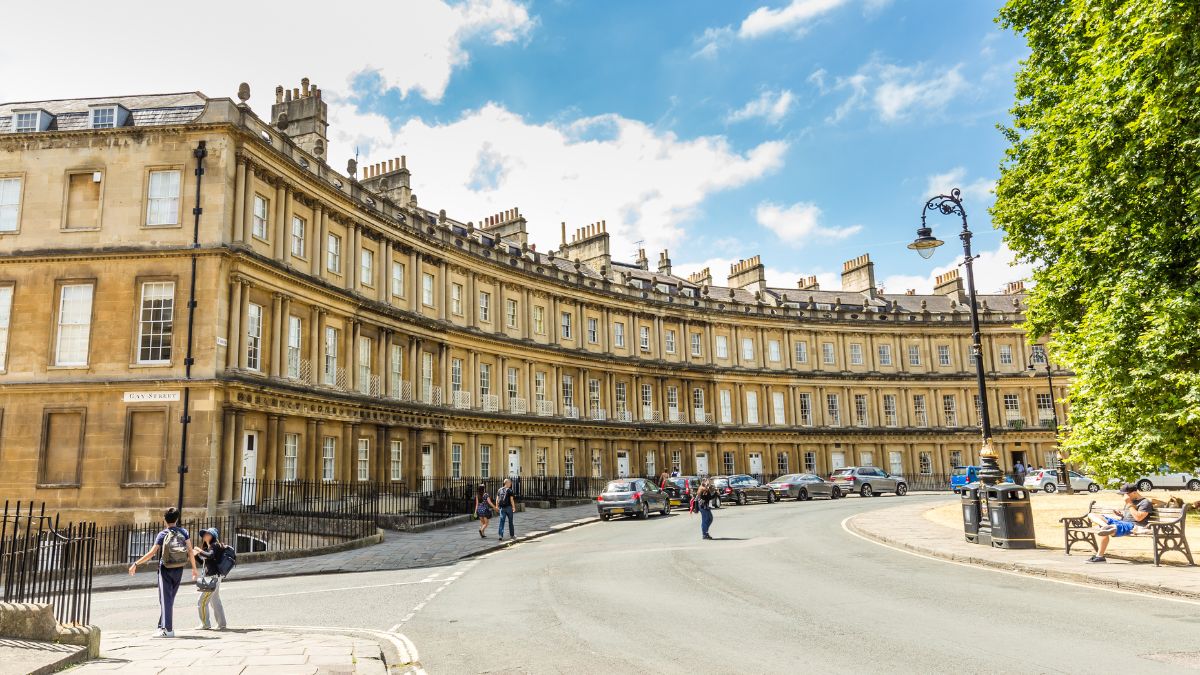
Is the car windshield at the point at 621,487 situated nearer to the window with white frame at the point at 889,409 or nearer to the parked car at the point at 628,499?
the parked car at the point at 628,499

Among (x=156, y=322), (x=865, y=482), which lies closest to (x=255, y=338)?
(x=156, y=322)

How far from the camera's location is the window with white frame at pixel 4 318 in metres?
22.9

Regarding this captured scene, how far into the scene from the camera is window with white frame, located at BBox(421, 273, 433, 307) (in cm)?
3375

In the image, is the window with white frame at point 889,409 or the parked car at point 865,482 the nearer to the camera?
the parked car at point 865,482

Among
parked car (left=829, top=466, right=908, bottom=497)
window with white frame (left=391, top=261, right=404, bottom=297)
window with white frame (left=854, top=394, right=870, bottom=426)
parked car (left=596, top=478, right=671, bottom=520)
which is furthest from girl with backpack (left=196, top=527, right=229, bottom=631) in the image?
window with white frame (left=854, top=394, right=870, bottom=426)

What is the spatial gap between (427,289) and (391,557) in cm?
1856

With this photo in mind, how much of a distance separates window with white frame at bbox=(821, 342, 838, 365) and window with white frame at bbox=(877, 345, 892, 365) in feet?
12.4

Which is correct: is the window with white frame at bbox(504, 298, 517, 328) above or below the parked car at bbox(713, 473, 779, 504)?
above

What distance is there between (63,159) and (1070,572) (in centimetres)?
2798

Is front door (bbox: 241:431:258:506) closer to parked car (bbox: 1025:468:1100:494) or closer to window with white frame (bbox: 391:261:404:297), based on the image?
window with white frame (bbox: 391:261:404:297)

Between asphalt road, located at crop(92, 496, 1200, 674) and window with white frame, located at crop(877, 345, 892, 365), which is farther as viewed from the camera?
window with white frame, located at crop(877, 345, 892, 365)

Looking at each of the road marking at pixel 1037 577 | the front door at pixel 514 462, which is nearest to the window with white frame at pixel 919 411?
the front door at pixel 514 462

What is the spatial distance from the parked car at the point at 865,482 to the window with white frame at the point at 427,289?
22.0 meters

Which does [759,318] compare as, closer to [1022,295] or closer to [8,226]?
[1022,295]
